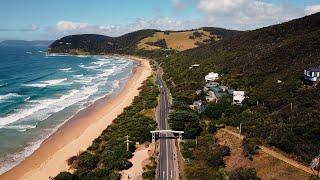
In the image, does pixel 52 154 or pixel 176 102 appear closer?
pixel 52 154

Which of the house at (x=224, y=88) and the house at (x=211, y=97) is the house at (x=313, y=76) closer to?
the house at (x=211, y=97)

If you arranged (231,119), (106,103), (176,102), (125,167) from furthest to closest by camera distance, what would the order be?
(106,103) → (176,102) → (231,119) → (125,167)

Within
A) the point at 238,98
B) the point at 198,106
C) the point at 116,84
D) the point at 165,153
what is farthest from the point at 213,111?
the point at 116,84

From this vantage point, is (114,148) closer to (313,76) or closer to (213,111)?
(213,111)

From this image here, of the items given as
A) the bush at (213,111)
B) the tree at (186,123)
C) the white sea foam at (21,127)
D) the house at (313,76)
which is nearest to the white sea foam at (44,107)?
the white sea foam at (21,127)

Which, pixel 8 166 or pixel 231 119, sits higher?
pixel 231 119

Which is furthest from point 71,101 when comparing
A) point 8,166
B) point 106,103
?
point 8,166

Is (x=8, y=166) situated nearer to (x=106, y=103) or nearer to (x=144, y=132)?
(x=144, y=132)

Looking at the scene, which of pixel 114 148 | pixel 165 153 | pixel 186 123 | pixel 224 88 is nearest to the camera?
pixel 165 153

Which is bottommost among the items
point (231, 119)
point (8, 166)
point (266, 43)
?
point (8, 166)
